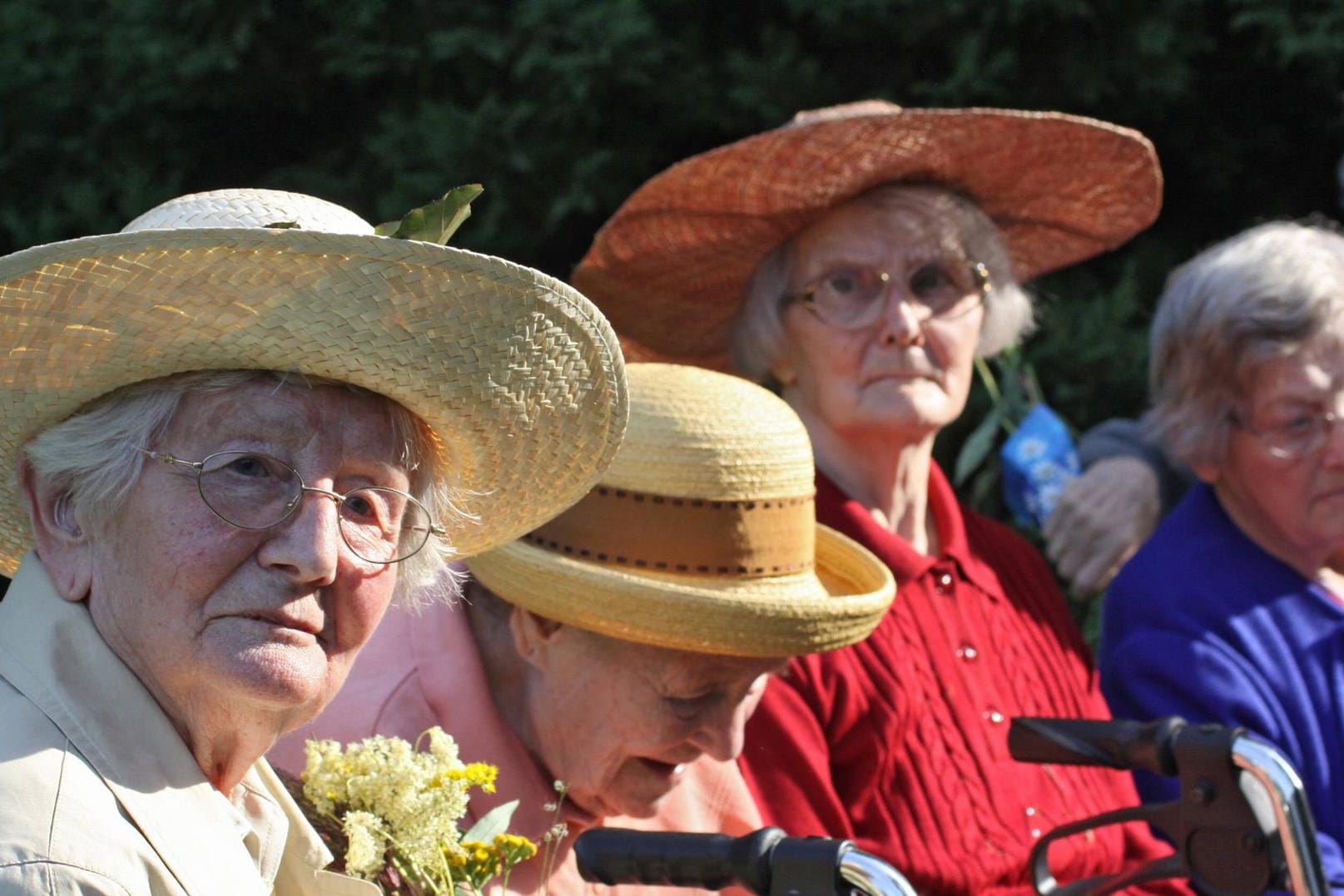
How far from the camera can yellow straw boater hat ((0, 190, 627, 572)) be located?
1974mm

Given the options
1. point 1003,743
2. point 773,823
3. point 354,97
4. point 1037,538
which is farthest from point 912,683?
point 354,97

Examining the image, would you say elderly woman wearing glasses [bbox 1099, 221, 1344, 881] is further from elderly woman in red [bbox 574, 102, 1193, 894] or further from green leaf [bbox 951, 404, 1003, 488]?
green leaf [bbox 951, 404, 1003, 488]

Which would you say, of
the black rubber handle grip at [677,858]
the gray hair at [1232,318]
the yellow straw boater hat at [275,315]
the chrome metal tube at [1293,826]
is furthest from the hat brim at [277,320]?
the gray hair at [1232,318]

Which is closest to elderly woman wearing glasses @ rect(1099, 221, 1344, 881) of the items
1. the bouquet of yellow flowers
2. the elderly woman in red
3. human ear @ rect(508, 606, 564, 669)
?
the elderly woman in red

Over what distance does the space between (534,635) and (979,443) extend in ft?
8.76

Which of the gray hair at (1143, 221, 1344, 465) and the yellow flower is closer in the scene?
the yellow flower

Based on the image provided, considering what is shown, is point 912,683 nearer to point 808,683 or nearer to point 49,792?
point 808,683

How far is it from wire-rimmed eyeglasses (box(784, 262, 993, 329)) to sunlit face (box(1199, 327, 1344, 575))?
0.73m

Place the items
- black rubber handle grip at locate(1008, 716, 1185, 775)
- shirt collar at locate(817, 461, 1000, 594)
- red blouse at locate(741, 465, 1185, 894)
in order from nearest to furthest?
black rubber handle grip at locate(1008, 716, 1185, 775) < red blouse at locate(741, 465, 1185, 894) < shirt collar at locate(817, 461, 1000, 594)

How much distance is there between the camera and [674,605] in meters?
2.83

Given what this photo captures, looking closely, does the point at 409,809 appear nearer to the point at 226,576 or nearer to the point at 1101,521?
the point at 226,576

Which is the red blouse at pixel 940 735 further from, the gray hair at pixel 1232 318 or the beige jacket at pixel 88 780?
the beige jacket at pixel 88 780

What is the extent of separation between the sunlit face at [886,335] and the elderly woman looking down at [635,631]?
40.1 inches

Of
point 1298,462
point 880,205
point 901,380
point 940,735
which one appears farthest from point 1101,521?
point 940,735
